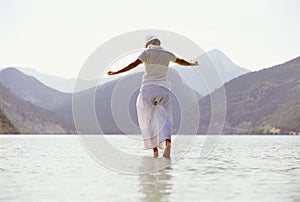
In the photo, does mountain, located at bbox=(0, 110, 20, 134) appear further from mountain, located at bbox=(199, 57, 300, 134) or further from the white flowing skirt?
the white flowing skirt

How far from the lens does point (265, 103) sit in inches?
6619

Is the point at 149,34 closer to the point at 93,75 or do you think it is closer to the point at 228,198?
the point at 93,75

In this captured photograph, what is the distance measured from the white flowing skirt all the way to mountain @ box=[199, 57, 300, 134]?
13315 centimetres

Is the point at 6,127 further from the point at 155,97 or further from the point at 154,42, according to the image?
the point at 155,97

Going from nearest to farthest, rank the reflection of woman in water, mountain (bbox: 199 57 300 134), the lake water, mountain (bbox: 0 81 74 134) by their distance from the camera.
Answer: the lake water → the reflection of woman in water → mountain (bbox: 0 81 74 134) → mountain (bbox: 199 57 300 134)

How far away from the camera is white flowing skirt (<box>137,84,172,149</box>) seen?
37.1 feet

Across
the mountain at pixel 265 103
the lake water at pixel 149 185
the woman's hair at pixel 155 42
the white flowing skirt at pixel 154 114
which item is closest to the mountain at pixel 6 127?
A: the mountain at pixel 265 103

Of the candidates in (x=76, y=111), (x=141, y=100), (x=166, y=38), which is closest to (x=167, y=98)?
(x=141, y=100)

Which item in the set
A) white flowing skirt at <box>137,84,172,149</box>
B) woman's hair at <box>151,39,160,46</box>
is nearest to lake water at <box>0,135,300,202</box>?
white flowing skirt at <box>137,84,172,149</box>

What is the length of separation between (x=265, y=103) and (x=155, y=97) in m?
161

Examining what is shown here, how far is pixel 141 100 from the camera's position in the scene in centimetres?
1147

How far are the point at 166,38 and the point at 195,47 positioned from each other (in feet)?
2.83

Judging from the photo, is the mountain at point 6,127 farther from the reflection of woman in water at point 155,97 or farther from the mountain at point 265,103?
the reflection of woman in water at point 155,97

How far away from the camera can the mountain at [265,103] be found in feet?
497
